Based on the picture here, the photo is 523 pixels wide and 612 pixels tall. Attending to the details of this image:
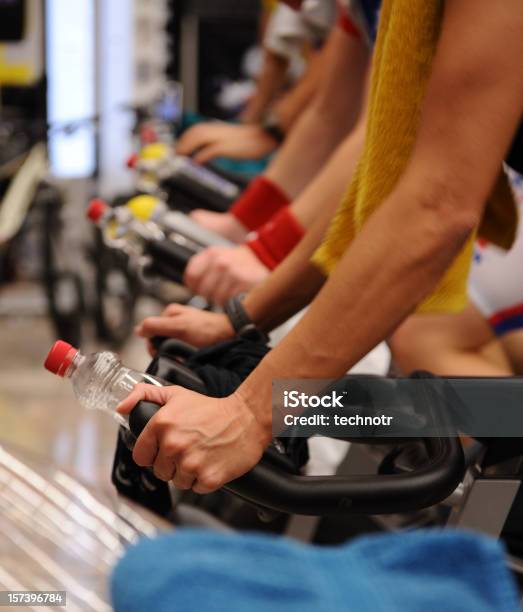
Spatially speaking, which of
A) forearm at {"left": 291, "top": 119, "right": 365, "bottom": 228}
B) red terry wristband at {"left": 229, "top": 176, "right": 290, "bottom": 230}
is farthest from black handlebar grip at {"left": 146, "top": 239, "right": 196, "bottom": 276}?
red terry wristband at {"left": 229, "top": 176, "right": 290, "bottom": 230}

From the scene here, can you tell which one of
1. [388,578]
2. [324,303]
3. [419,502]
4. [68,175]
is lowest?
[68,175]

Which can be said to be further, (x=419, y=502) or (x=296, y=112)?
(x=296, y=112)

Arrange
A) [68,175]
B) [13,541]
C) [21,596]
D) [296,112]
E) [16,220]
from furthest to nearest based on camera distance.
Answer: [68,175] < [16,220] < [296,112] < [13,541] < [21,596]

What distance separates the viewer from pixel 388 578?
1.19 ft

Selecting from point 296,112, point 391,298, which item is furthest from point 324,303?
point 296,112

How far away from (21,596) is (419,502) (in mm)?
337

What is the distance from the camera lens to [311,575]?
0.36 metres

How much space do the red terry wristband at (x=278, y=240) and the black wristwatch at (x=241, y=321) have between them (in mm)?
154

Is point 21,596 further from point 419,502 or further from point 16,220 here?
point 16,220

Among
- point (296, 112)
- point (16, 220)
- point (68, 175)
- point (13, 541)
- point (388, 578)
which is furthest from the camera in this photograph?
point (68, 175)

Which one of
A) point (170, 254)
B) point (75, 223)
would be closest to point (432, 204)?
point (170, 254)

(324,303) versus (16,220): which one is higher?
(324,303)

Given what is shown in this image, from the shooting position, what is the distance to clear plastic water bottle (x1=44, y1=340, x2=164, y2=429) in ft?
2.73

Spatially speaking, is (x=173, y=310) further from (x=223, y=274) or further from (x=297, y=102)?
(x=297, y=102)
